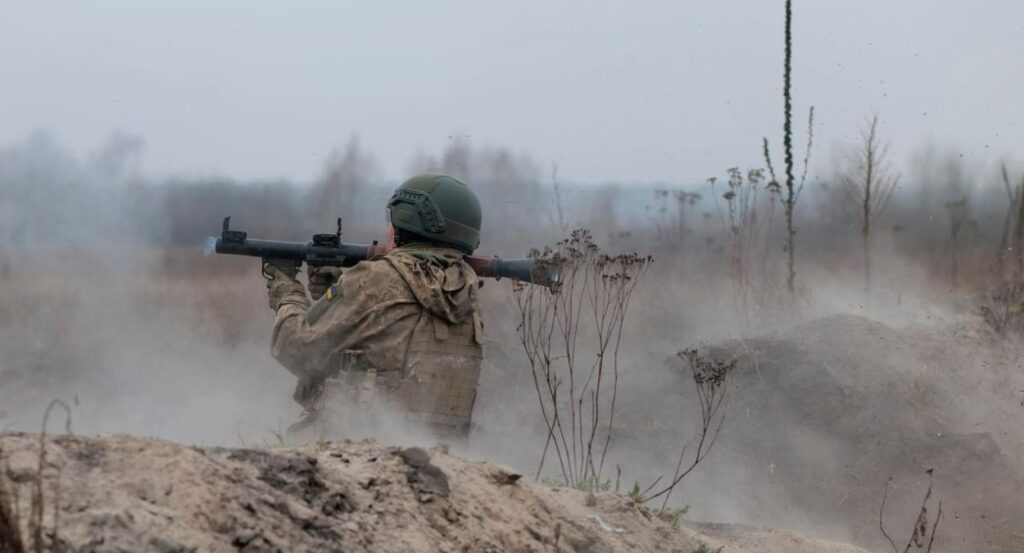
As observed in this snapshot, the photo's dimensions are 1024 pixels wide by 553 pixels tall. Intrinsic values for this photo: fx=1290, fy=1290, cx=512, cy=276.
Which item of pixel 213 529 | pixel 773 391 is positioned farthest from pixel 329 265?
pixel 773 391

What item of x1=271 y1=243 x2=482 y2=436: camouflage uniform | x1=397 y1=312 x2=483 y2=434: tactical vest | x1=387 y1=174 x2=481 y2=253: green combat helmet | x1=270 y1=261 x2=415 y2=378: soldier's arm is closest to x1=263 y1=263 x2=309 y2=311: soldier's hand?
x1=271 y1=243 x2=482 y2=436: camouflage uniform

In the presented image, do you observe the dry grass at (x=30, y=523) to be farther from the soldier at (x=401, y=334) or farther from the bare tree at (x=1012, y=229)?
the bare tree at (x=1012, y=229)

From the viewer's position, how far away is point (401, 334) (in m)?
5.86

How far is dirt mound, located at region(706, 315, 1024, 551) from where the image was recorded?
380 inches

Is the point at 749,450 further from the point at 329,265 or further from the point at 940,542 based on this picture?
the point at 329,265

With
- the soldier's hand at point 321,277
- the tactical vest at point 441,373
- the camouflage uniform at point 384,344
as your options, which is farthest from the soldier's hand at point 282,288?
the tactical vest at point 441,373

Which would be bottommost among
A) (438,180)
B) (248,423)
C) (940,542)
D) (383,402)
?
(940,542)

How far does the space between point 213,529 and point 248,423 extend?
548 cm

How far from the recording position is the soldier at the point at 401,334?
5773 millimetres

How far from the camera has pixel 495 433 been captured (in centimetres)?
1087

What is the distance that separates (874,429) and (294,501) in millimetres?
8193

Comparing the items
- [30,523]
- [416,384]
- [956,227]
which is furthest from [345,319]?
[956,227]

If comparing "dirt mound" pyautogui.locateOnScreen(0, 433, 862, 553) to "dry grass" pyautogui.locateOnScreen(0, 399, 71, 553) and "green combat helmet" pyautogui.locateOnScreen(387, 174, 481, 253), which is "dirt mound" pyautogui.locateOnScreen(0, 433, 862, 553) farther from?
"green combat helmet" pyautogui.locateOnScreen(387, 174, 481, 253)

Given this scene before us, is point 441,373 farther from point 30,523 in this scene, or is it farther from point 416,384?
point 30,523
